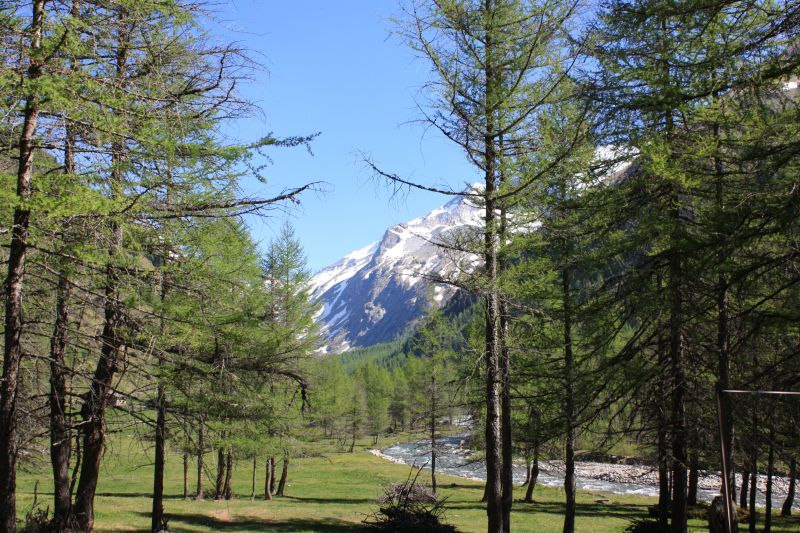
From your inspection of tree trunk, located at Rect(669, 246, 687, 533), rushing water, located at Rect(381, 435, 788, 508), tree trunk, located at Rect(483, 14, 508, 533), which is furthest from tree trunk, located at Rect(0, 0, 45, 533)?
rushing water, located at Rect(381, 435, 788, 508)

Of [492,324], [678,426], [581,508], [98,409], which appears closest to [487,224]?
[492,324]

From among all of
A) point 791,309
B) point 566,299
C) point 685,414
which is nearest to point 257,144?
point 791,309

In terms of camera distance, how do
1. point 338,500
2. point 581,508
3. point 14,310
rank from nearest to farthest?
point 14,310 < point 581,508 < point 338,500

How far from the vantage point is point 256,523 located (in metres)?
19.3

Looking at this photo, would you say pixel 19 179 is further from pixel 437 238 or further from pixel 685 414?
pixel 685 414

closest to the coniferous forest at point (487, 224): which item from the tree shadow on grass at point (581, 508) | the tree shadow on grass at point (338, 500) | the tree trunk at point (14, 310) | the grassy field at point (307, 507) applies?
the tree trunk at point (14, 310)

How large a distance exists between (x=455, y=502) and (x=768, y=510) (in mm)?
14133

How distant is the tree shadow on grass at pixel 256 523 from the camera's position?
1798cm

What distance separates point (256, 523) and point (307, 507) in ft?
20.6

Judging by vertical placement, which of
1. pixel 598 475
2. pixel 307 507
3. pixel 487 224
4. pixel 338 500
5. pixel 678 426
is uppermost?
pixel 487 224

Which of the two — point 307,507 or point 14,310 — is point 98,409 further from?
point 307,507

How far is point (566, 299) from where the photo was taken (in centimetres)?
1444

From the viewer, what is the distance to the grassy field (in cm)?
1773

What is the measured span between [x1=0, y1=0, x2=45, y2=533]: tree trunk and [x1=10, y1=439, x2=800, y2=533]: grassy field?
5.22 feet
